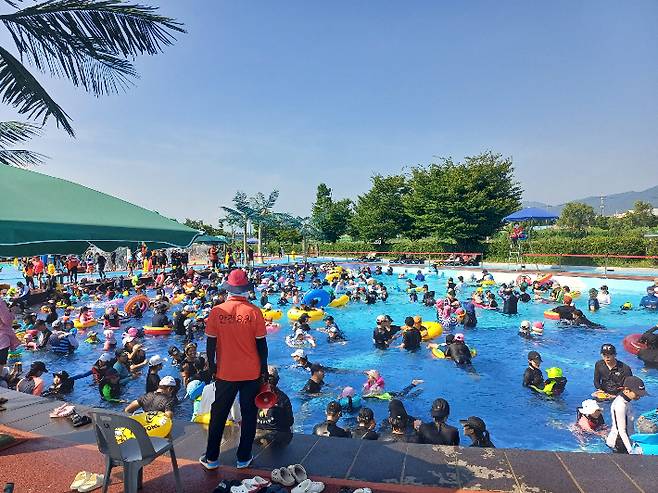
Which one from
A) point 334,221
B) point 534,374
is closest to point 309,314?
point 534,374

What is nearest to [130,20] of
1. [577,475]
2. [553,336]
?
[577,475]

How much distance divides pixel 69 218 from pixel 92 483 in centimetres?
251

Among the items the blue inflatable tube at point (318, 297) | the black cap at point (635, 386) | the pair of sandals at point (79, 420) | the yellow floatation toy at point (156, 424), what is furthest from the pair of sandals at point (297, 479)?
the blue inflatable tube at point (318, 297)

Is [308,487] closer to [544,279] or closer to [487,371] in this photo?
[487,371]

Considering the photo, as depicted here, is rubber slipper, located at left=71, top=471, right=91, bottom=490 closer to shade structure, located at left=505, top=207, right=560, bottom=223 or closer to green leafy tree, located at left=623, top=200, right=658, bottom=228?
shade structure, located at left=505, top=207, right=560, bottom=223

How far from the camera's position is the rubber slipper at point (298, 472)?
13.0 feet

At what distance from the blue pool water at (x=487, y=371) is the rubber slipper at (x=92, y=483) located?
402 cm

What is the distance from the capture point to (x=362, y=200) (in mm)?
49969

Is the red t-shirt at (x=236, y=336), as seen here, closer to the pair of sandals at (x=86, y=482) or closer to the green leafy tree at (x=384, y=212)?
the pair of sandals at (x=86, y=482)

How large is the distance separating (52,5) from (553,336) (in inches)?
596

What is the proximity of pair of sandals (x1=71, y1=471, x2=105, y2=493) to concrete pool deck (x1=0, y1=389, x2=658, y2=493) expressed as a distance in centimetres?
15

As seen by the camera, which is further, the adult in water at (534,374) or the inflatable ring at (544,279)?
the inflatable ring at (544,279)

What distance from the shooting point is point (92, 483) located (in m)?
4.01

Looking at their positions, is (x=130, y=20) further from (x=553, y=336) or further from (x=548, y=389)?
(x=553, y=336)
